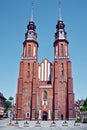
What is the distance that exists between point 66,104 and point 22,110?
13.5 meters

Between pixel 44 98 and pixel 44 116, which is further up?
pixel 44 98

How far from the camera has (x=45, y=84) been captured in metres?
69.4

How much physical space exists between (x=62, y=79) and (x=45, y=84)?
5644 millimetres

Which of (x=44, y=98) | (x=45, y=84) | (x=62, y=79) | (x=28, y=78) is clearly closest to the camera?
(x=44, y=98)

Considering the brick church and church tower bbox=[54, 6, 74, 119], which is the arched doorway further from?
church tower bbox=[54, 6, 74, 119]

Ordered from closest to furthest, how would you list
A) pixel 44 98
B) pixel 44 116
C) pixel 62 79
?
pixel 44 116
pixel 44 98
pixel 62 79

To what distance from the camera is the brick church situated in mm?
65812

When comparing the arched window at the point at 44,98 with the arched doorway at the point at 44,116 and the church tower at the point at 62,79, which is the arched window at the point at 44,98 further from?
the church tower at the point at 62,79

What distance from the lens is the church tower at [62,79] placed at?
65.4 metres

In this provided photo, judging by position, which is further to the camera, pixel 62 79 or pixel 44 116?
pixel 62 79

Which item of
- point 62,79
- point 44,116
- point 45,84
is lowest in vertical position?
point 44,116

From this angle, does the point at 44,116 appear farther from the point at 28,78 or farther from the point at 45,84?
the point at 28,78

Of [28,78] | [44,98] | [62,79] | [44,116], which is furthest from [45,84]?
[44,116]

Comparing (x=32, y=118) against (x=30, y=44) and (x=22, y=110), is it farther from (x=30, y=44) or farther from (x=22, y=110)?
(x=30, y=44)
